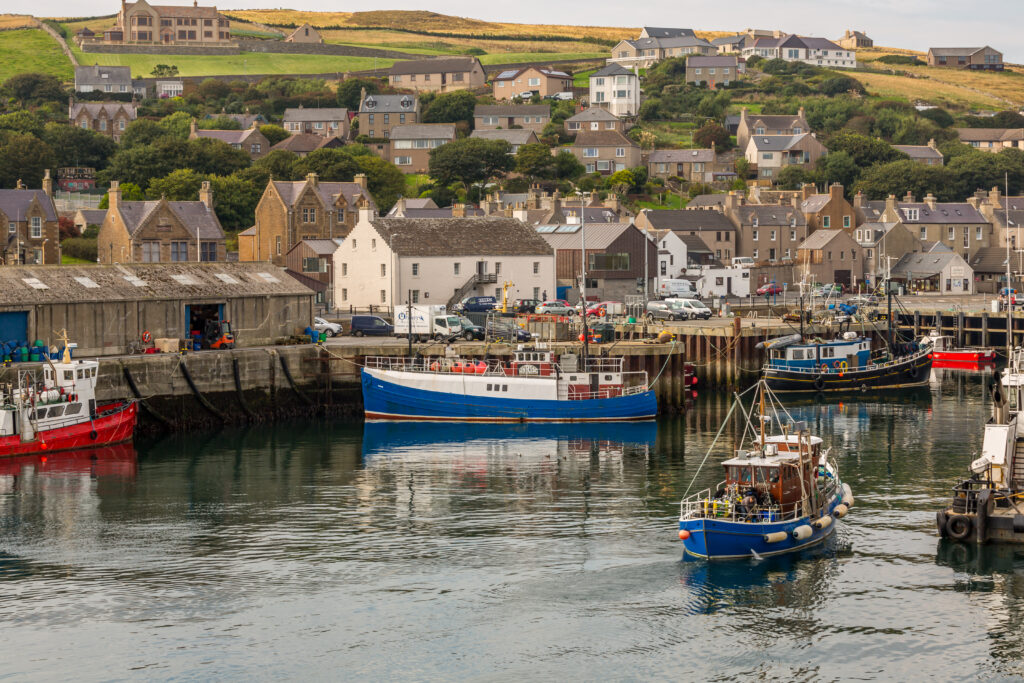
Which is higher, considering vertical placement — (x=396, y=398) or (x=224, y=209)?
(x=224, y=209)

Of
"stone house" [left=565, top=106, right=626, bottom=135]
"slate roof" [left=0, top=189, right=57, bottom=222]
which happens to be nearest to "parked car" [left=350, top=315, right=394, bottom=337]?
"slate roof" [left=0, top=189, right=57, bottom=222]

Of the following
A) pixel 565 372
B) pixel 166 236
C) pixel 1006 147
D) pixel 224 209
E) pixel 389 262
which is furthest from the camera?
pixel 1006 147

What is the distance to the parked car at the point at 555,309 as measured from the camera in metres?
86.0

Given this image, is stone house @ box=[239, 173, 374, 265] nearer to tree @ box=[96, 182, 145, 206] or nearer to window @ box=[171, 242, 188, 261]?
window @ box=[171, 242, 188, 261]

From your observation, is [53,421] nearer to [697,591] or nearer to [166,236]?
[697,591]

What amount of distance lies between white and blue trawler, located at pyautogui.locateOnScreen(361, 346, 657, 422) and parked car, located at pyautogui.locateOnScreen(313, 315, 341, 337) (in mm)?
11166

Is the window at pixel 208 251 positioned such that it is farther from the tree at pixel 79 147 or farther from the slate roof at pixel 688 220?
the tree at pixel 79 147

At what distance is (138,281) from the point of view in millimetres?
68062

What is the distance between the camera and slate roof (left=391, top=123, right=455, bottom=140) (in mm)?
169750

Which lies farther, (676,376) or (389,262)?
(389,262)

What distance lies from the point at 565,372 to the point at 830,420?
13714 mm

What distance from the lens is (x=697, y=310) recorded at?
9012cm

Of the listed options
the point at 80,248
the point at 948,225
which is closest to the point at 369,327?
the point at 80,248

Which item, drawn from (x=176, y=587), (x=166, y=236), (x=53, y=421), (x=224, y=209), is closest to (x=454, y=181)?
(x=224, y=209)
